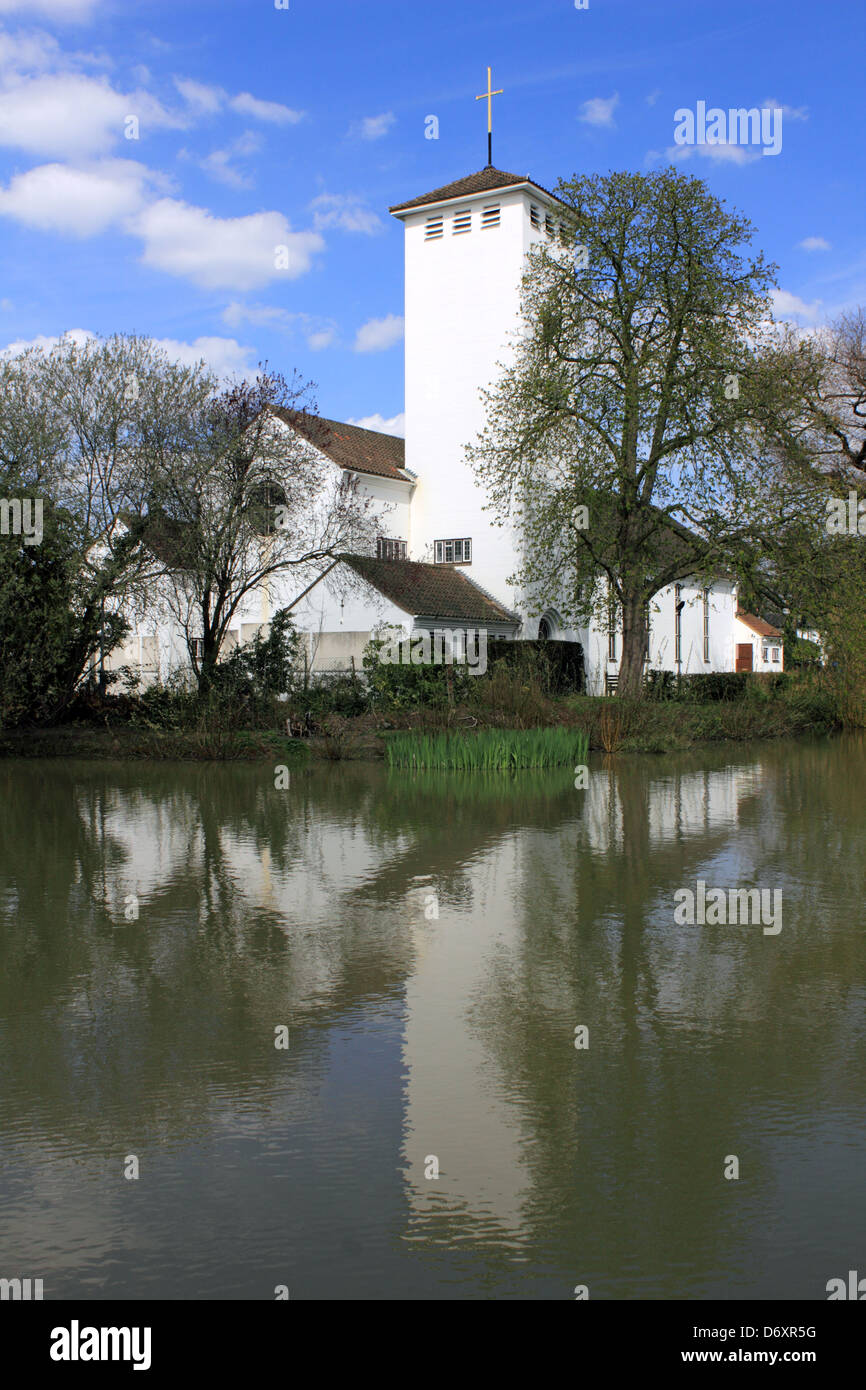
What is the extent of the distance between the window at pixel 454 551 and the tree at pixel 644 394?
25.9 ft

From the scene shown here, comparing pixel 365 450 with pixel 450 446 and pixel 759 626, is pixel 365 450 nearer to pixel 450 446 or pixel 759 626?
pixel 450 446

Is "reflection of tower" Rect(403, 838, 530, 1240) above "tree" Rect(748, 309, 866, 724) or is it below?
below

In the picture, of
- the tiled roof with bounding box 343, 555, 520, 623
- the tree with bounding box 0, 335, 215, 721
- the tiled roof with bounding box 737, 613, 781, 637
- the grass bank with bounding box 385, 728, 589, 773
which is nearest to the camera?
the grass bank with bounding box 385, 728, 589, 773

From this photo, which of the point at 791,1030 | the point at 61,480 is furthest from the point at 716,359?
the point at 791,1030

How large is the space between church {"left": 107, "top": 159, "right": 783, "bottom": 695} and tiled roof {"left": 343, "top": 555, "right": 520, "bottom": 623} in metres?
0.08

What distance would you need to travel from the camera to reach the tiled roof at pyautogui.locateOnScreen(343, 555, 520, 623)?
33.9m

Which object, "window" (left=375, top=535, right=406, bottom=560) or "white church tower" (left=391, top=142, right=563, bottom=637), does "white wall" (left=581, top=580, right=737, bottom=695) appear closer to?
"white church tower" (left=391, top=142, right=563, bottom=637)

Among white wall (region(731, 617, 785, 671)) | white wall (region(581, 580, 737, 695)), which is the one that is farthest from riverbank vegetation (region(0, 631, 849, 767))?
white wall (region(731, 617, 785, 671))

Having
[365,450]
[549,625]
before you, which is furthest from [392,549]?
[549,625]

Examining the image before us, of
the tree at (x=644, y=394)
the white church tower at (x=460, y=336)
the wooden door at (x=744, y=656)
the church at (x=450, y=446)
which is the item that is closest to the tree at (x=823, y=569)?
the tree at (x=644, y=394)

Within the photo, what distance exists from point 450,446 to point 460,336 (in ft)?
12.4

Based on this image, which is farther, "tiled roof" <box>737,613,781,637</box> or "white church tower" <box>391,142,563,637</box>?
"tiled roof" <box>737,613,781,637</box>
